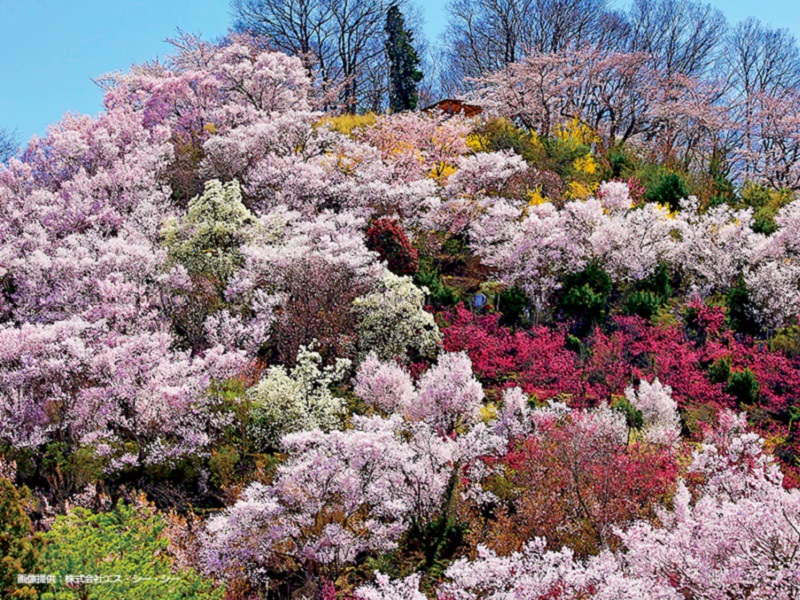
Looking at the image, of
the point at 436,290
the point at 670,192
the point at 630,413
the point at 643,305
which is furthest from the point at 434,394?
the point at 670,192

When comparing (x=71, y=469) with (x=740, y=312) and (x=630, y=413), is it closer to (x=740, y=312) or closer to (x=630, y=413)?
(x=630, y=413)

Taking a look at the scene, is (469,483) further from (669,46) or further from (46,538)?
(669,46)

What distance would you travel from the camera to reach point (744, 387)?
15.1 m

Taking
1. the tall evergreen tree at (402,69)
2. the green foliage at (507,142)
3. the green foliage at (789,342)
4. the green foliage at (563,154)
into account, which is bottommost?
the green foliage at (789,342)

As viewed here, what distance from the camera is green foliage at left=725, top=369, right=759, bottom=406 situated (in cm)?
1503

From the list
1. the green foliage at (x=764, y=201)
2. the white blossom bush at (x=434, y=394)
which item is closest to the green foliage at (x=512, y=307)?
the white blossom bush at (x=434, y=394)

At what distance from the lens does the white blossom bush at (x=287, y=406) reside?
41.3 ft

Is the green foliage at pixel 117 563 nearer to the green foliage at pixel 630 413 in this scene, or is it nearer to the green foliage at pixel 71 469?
the green foliage at pixel 71 469

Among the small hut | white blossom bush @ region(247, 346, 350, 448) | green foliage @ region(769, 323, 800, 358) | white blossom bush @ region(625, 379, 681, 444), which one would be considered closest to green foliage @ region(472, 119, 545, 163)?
the small hut

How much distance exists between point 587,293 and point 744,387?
A: 4.48 meters

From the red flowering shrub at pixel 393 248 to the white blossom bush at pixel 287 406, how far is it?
6075 millimetres

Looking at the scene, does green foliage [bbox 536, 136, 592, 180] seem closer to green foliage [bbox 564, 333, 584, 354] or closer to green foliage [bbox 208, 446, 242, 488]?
green foliage [bbox 564, 333, 584, 354]

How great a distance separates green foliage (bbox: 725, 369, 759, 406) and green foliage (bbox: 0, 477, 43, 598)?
1365 cm

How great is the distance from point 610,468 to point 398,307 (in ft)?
21.4
